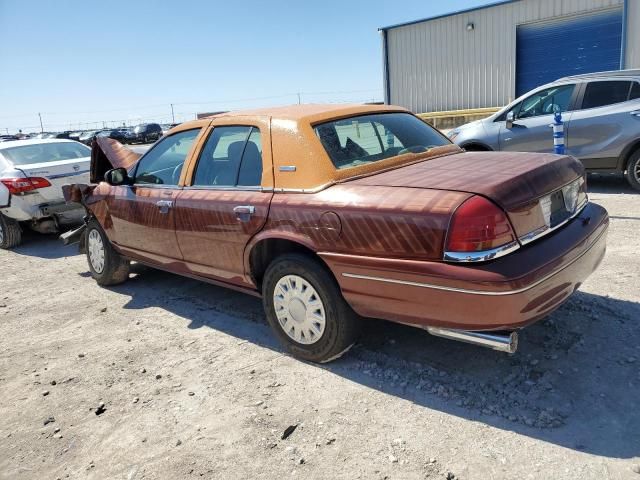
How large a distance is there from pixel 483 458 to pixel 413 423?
431 millimetres

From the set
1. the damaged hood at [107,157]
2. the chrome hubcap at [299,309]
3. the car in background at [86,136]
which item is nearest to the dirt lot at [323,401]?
the chrome hubcap at [299,309]

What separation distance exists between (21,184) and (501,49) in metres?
14.3

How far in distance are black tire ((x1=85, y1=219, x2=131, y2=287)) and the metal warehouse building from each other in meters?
14.5

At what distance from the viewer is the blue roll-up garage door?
1498 cm

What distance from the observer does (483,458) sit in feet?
8.40

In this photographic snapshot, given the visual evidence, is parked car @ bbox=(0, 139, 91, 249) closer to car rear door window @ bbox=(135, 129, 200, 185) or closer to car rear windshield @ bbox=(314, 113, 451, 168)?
car rear door window @ bbox=(135, 129, 200, 185)

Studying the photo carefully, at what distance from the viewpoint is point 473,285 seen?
2668 millimetres

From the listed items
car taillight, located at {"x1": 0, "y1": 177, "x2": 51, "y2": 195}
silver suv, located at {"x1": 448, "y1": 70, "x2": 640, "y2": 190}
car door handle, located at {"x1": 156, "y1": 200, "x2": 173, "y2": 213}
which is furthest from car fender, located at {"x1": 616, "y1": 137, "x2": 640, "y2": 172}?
car taillight, located at {"x1": 0, "y1": 177, "x2": 51, "y2": 195}

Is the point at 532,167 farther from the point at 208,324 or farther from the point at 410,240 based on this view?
the point at 208,324

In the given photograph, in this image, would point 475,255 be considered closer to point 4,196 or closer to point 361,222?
point 361,222

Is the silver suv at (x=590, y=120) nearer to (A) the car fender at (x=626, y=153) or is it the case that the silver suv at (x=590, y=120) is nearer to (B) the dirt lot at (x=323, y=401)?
(A) the car fender at (x=626, y=153)

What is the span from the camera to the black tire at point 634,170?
7.66m

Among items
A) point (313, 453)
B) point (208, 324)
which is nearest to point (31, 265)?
point (208, 324)

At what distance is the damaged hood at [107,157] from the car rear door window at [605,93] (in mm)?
6334
